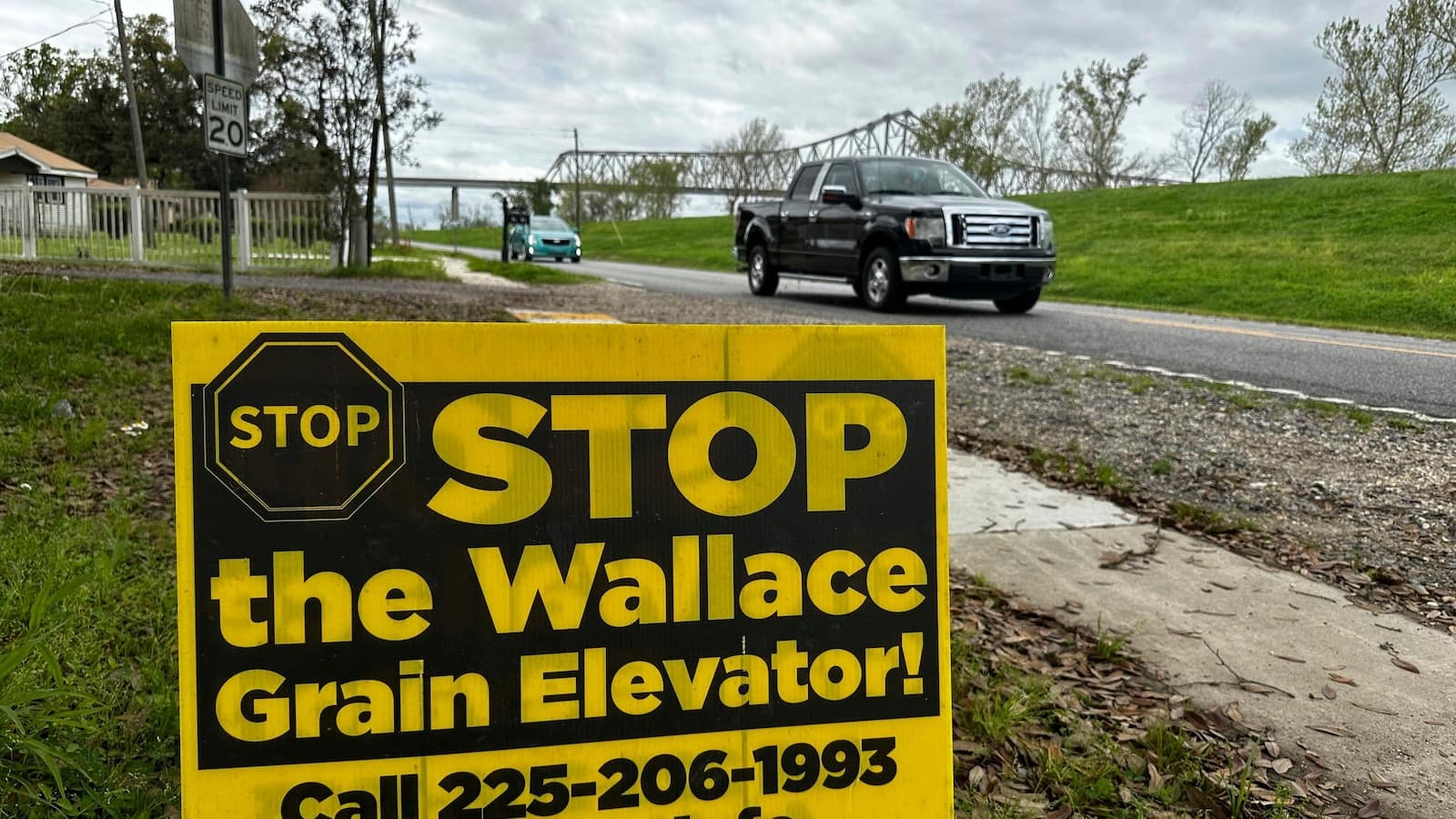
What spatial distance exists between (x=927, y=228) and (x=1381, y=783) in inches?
374

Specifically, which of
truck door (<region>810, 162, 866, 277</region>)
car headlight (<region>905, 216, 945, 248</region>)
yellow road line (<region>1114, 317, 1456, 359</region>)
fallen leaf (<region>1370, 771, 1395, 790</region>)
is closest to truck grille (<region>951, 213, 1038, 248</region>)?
car headlight (<region>905, 216, 945, 248</region>)

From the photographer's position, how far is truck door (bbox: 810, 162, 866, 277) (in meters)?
12.3

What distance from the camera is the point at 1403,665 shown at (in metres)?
2.77

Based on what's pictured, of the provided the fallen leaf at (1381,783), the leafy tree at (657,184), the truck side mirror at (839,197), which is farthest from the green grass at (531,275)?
the leafy tree at (657,184)

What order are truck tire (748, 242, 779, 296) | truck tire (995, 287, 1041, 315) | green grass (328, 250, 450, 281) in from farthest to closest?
green grass (328, 250, 450, 281)
truck tire (748, 242, 779, 296)
truck tire (995, 287, 1041, 315)

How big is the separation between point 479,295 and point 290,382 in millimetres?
10702

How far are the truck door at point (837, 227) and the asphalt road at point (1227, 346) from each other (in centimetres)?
52

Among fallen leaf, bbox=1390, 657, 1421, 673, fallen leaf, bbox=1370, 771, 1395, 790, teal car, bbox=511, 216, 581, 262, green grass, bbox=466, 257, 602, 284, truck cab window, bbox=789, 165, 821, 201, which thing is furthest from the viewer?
teal car, bbox=511, 216, 581, 262

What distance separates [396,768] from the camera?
1.53 m

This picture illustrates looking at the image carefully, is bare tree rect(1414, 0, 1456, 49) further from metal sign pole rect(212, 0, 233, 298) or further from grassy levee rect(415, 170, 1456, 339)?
metal sign pole rect(212, 0, 233, 298)

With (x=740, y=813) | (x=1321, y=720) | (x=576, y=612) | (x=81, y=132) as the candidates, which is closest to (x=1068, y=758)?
(x=1321, y=720)

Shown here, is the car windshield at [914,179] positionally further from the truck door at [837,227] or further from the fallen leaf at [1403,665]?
the fallen leaf at [1403,665]

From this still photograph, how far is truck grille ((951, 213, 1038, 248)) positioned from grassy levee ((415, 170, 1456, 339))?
3519mm

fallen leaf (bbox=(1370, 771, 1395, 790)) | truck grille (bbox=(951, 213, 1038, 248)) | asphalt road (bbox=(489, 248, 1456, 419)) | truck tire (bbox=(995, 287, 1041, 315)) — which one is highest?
truck grille (bbox=(951, 213, 1038, 248))
